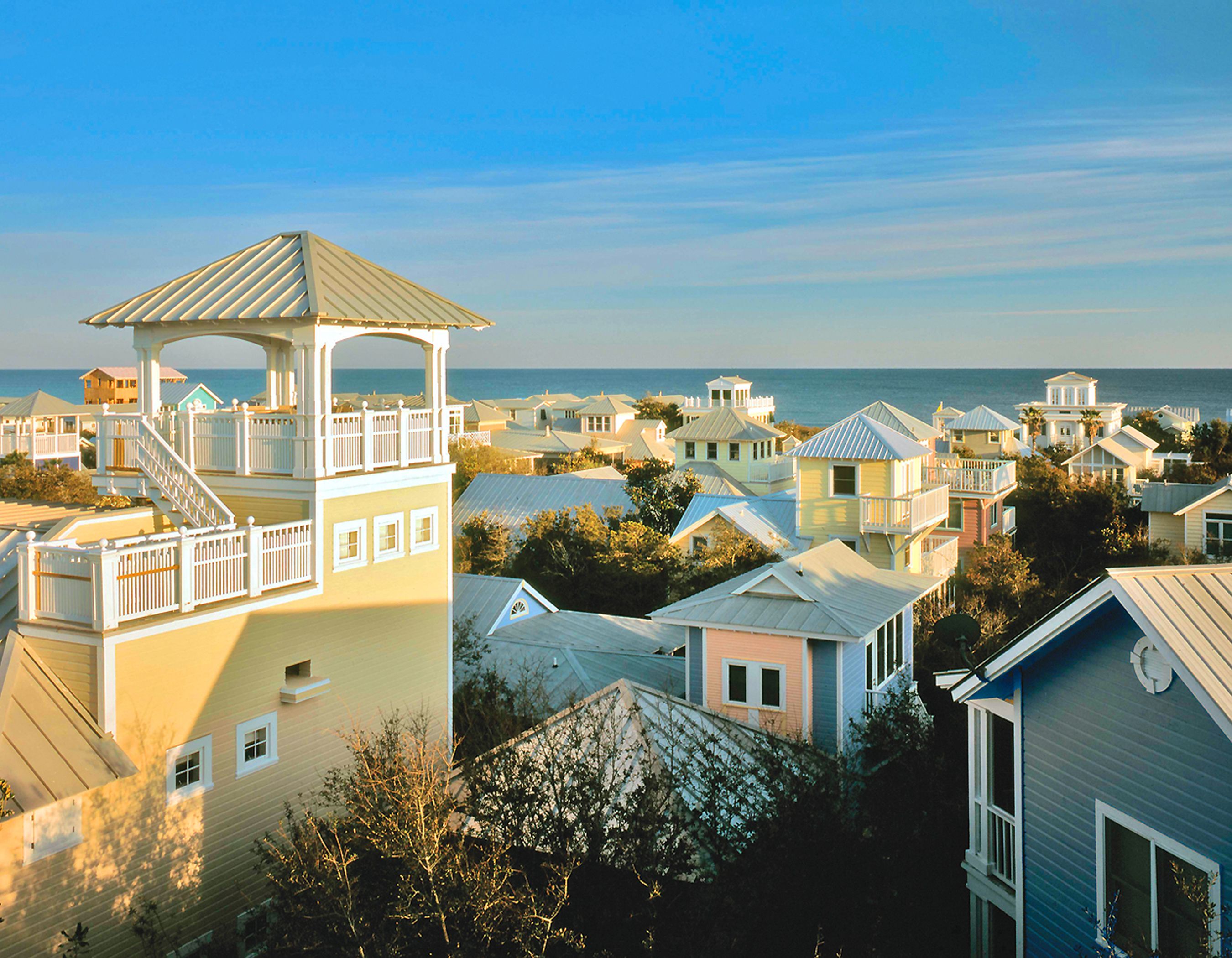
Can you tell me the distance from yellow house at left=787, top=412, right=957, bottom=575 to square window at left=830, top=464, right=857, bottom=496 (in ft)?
0.05

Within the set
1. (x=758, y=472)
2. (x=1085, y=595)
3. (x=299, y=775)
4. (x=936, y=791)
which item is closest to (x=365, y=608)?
(x=299, y=775)

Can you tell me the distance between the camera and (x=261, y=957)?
12.5 meters

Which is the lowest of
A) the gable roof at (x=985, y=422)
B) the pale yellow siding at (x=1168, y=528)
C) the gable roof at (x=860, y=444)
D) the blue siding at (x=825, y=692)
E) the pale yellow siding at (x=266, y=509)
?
the blue siding at (x=825, y=692)

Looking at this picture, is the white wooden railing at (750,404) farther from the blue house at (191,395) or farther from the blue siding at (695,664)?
the blue siding at (695,664)

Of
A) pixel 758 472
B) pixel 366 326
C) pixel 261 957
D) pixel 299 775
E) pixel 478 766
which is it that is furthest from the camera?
pixel 758 472

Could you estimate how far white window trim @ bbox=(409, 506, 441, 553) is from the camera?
1766 cm

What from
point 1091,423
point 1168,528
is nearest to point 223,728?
point 1168,528

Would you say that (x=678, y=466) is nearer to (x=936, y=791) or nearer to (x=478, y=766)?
(x=936, y=791)

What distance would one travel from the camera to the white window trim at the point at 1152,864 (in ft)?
27.7

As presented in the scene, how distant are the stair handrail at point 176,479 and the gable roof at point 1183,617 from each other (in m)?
11.4

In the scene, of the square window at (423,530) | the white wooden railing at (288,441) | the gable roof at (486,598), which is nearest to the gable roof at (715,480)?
the gable roof at (486,598)

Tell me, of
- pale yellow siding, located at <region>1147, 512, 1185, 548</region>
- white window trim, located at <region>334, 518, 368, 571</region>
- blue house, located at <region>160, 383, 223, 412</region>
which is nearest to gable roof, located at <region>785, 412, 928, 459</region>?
pale yellow siding, located at <region>1147, 512, 1185, 548</region>

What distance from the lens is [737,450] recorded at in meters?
60.6

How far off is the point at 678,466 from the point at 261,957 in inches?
1923
